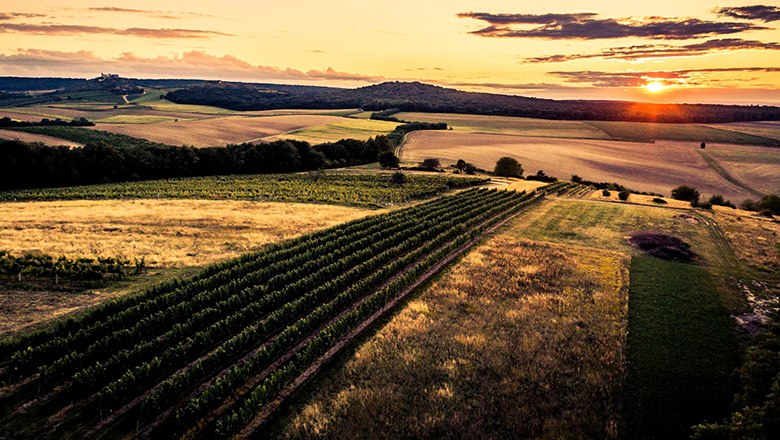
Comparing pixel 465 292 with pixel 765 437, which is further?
pixel 465 292

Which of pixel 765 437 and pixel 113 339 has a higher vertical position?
pixel 765 437

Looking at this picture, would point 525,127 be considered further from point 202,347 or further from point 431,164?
point 202,347

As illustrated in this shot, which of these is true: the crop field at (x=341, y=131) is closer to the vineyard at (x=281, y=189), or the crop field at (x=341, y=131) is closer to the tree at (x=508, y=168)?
the vineyard at (x=281, y=189)

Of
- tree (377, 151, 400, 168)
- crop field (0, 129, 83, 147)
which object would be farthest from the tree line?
tree (377, 151, 400, 168)

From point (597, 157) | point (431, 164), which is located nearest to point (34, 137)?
point (431, 164)

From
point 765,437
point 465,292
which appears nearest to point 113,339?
point 465,292

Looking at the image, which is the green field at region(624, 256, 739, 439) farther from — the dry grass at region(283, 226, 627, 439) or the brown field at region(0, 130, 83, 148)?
the brown field at region(0, 130, 83, 148)

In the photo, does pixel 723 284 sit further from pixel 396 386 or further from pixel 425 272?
pixel 396 386

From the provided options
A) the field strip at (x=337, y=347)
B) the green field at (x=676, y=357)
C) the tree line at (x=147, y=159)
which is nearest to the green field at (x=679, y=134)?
the tree line at (x=147, y=159)
